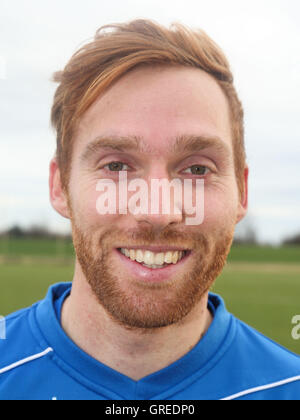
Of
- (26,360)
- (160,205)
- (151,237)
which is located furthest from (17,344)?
(160,205)

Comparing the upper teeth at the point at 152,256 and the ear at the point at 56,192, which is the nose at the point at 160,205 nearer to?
the upper teeth at the point at 152,256

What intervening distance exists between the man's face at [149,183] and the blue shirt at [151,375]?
0.28 meters

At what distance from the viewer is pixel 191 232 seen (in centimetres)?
197

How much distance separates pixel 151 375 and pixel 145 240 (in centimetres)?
63

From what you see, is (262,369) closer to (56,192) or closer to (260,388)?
(260,388)

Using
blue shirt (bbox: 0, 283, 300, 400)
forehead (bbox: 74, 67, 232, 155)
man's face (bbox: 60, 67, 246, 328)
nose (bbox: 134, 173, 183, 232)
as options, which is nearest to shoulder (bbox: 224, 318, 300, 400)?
blue shirt (bbox: 0, 283, 300, 400)

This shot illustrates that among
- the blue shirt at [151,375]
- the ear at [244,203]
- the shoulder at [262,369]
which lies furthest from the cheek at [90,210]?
the shoulder at [262,369]

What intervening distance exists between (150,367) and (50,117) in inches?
54.8

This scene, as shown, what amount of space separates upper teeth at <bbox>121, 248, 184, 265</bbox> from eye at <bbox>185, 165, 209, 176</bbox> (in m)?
0.38

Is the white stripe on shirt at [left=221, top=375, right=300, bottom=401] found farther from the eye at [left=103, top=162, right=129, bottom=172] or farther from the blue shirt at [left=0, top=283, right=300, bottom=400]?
the eye at [left=103, top=162, right=129, bottom=172]

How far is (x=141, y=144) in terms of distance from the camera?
6.48ft

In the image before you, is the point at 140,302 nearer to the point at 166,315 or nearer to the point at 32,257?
the point at 166,315

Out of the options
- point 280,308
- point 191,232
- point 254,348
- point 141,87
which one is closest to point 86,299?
point 191,232

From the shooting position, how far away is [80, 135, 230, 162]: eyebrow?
6.49ft
